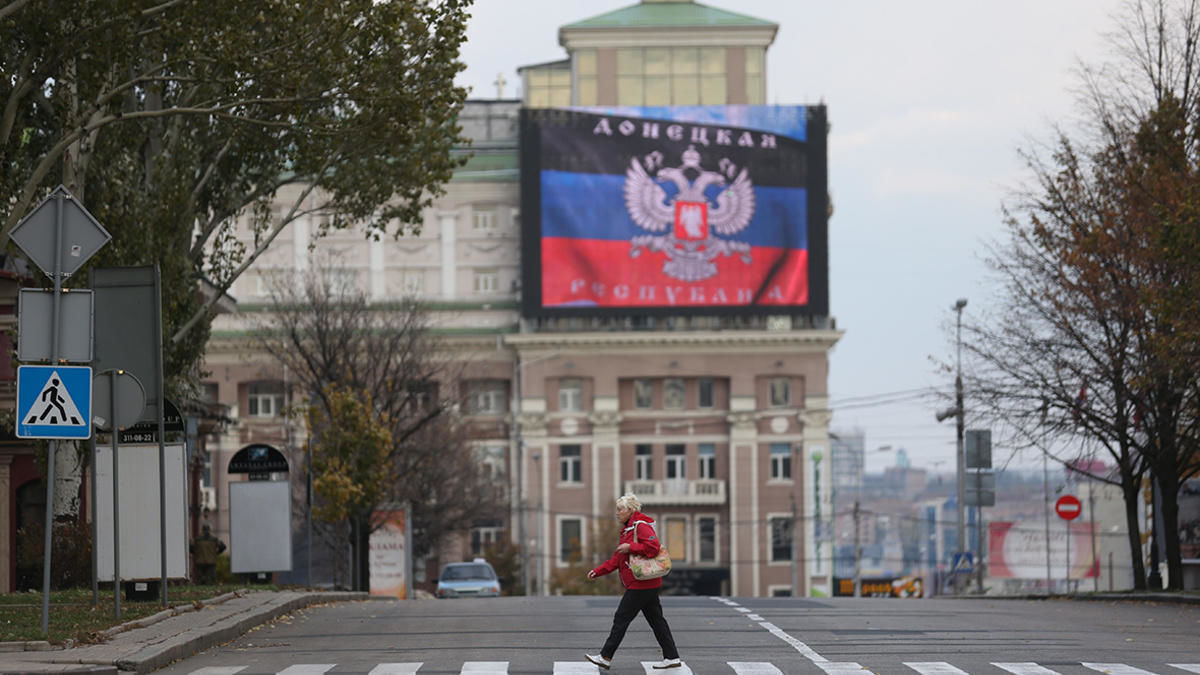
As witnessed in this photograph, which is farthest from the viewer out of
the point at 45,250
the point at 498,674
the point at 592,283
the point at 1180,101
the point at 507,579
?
the point at 592,283

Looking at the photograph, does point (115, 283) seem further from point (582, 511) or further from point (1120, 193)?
point (582, 511)

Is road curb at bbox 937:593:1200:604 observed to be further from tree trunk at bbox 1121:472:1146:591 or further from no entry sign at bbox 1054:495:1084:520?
no entry sign at bbox 1054:495:1084:520

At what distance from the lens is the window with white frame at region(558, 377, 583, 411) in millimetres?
99812

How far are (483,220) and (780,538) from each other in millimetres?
23135

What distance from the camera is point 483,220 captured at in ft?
331

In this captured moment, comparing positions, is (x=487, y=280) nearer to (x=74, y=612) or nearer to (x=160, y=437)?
(x=160, y=437)

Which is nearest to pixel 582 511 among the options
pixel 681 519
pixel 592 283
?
pixel 681 519

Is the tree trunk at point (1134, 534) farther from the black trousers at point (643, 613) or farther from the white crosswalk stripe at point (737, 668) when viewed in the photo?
the black trousers at point (643, 613)

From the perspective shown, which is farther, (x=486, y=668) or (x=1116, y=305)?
(x=1116, y=305)

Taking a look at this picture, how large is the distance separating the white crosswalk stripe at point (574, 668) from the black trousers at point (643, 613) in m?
0.16

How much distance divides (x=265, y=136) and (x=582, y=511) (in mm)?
69731

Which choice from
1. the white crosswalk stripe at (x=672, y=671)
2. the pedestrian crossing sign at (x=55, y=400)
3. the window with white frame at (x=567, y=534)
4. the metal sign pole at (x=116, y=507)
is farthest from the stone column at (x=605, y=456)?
the white crosswalk stripe at (x=672, y=671)

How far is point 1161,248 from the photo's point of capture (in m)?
29.1

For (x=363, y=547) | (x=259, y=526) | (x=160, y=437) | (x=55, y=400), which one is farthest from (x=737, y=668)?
(x=363, y=547)
